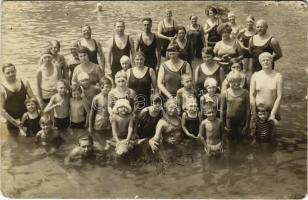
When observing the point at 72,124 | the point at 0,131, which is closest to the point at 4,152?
the point at 0,131

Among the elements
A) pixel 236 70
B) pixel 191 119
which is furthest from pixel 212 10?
pixel 191 119

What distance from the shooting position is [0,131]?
485 centimetres

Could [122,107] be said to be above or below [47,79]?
below

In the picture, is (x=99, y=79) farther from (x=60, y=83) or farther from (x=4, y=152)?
(x=4, y=152)

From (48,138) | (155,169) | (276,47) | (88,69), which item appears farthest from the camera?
(276,47)

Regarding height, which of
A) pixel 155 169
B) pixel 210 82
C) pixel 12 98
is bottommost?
pixel 155 169

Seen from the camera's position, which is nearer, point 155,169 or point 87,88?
point 155,169

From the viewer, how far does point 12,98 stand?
483cm

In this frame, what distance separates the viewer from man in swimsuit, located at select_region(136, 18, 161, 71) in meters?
5.45

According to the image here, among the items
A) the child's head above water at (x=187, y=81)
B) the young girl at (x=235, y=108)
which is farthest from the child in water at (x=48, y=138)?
the young girl at (x=235, y=108)

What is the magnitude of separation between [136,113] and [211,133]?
81 cm

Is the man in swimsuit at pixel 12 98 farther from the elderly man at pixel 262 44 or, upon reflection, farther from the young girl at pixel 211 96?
the elderly man at pixel 262 44

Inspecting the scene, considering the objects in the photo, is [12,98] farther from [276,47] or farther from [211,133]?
[276,47]

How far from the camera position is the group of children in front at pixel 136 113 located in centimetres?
463
